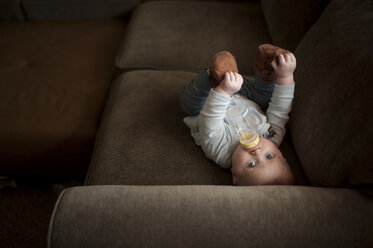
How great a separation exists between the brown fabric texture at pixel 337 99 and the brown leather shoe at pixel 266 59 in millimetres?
96

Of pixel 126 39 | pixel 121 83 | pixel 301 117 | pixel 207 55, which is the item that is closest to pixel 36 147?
pixel 121 83

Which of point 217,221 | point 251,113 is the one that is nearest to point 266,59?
point 251,113

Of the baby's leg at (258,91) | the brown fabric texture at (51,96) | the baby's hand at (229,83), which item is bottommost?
the brown fabric texture at (51,96)

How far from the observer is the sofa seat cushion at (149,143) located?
1.01 m

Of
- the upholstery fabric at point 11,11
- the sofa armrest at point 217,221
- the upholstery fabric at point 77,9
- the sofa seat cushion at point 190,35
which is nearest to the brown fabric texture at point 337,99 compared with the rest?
the sofa armrest at point 217,221

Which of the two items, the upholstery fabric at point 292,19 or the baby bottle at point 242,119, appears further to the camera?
the upholstery fabric at point 292,19

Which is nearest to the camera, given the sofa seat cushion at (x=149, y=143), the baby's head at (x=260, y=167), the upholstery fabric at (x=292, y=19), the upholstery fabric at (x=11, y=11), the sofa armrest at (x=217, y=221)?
the sofa armrest at (x=217, y=221)

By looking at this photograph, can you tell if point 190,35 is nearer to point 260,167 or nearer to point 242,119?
point 242,119

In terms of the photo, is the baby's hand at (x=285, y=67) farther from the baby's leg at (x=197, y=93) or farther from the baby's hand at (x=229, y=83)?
the baby's leg at (x=197, y=93)

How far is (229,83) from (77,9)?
1.48 m

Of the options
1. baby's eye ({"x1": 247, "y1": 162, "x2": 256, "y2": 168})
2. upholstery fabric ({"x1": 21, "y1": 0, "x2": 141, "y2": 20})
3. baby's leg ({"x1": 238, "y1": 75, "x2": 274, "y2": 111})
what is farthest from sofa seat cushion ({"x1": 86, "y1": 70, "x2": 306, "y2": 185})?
upholstery fabric ({"x1": 21, "y1": 0, "x2": 141, "y2": 20})

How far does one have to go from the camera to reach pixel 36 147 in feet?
4.36

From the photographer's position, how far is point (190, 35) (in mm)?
1638

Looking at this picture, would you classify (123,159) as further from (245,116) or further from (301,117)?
(301,117)
